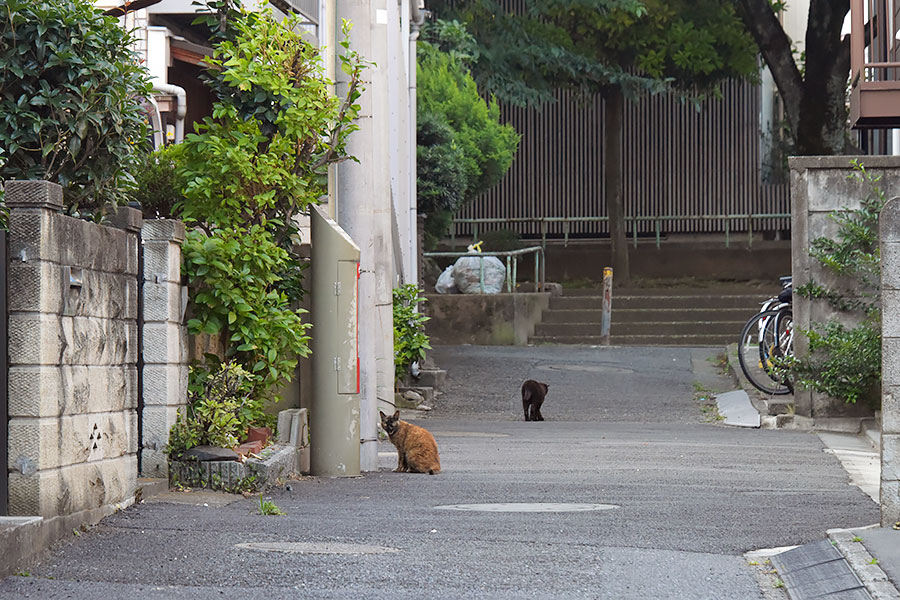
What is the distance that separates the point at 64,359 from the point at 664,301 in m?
20.2

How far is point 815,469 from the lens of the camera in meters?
11.1

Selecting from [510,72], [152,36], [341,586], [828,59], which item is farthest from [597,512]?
[510,72]

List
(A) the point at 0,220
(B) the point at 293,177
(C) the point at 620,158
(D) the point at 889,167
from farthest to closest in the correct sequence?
(C) the point at 620,158, (D) the point at 889,167, (B) the point at 293,177, (A) the point at 0,220

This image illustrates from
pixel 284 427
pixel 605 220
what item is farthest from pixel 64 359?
pixel 605 220

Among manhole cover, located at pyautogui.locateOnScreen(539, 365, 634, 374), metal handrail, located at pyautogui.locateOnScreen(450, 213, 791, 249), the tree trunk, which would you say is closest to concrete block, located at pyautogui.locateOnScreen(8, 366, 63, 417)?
manhole cover, located at pyautogui.locateOnScreen(539, 365, 634, 374)

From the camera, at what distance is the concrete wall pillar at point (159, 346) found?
8891 millimetres

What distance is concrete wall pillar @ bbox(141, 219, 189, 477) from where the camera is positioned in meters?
8.89

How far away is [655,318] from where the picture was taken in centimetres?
2547

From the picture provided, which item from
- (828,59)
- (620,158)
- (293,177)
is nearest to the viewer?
(293,177)

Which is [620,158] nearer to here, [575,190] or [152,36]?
[575,190]

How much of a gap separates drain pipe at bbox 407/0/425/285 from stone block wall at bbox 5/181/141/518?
41.1 feet

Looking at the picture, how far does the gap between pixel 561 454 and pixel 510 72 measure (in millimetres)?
16873

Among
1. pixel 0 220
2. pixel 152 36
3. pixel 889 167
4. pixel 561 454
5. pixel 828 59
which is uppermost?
pixel 828 59

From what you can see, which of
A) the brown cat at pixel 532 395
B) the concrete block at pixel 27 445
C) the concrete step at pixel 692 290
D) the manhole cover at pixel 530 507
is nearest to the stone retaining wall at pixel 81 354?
the concrete block at pixel 27 445
